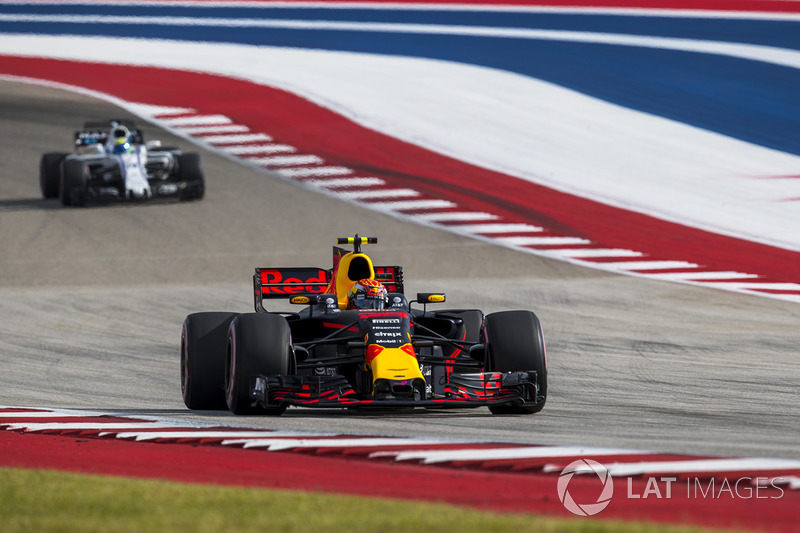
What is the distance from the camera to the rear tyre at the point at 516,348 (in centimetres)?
1148

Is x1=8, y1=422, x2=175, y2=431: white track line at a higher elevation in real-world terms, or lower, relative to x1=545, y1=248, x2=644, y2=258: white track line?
lower

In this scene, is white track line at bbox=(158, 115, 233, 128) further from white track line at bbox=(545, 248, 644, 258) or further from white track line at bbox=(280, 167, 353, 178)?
white track line at bbox=(545, 248, 644, 258)

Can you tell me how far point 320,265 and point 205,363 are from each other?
1089cm

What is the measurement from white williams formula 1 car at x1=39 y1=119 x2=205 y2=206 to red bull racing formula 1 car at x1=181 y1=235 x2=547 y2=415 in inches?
509

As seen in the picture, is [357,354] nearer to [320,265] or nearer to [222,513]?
[222,513]

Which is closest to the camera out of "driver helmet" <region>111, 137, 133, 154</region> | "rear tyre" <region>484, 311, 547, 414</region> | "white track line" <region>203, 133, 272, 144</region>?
"rear tyre" <region>484, 311, 547, 414</region>

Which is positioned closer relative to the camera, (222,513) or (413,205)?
(222,513)

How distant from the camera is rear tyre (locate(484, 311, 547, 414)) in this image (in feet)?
37.7

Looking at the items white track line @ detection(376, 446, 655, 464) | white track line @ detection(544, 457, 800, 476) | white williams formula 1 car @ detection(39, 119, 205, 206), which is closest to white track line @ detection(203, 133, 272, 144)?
white williams formula 1 car @ detection(39, 119, 205, 206)

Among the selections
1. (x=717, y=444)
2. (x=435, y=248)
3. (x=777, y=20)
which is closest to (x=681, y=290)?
(x=435, y=248)

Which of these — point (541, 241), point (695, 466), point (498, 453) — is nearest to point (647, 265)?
point (541, 241)

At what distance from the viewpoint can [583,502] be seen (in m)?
→ 6.69

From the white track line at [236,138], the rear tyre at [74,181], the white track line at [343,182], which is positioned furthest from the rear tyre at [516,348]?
the white track line at [236,138]

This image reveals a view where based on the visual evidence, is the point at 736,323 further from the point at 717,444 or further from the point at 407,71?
the point at 407,71
